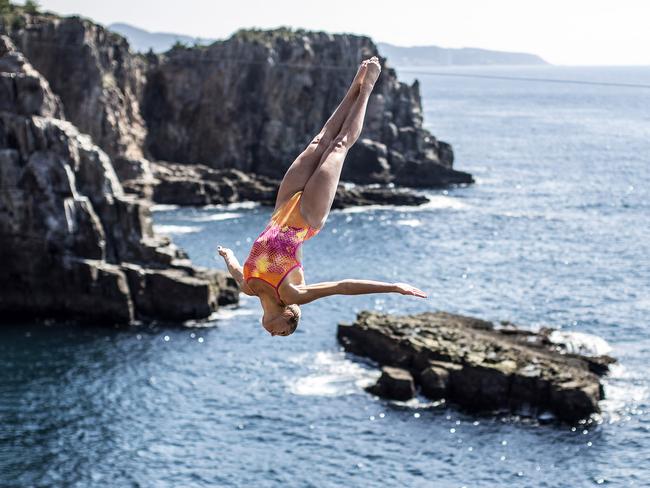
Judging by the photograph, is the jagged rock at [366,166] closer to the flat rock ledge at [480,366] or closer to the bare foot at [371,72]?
the flat rock ledge at [480,366]

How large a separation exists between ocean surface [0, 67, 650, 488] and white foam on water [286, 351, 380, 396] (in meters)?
0.12

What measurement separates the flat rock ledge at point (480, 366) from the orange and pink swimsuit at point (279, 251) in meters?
38.5

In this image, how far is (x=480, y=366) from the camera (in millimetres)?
50375

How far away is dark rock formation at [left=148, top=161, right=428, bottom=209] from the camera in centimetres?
10406

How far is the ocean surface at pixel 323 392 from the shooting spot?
45.0 m

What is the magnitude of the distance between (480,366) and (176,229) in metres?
46.1

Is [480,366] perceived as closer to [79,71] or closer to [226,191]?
[226,191]

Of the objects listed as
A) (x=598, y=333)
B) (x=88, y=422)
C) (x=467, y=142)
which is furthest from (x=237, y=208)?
(x=467, y=142)

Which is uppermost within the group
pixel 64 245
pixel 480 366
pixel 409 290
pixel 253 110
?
pixel 409 290

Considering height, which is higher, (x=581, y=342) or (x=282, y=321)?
(x=282, y=321)

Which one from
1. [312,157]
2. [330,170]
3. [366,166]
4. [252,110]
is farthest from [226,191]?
[330,170]

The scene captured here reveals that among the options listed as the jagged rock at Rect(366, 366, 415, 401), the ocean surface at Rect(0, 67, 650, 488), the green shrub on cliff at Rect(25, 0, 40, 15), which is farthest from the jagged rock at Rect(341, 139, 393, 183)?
the jagged rock at Rect(366, 366, 415, 401)

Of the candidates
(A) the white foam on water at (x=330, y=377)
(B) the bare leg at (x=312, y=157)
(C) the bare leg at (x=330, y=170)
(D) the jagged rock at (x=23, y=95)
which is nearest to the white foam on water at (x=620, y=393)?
(A) the white foam on water at (x=330, y=377)

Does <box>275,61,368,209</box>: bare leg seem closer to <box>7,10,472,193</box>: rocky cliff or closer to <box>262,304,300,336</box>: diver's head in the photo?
<box>262,304,300,336</box>: diver's head
